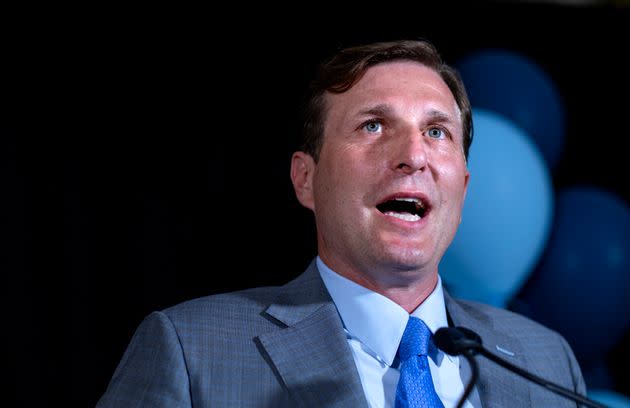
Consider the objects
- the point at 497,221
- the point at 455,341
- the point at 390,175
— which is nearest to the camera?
the point at 455,341

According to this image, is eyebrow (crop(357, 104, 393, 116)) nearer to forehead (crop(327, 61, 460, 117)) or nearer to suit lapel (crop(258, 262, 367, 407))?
forehead (crop(327, 61, 460, 117))

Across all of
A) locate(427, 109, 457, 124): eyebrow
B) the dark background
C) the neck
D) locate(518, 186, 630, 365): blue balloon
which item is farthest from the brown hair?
the dark background

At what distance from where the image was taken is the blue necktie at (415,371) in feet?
3.98

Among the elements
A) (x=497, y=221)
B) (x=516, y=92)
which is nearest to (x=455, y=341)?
(x=497, y=221)

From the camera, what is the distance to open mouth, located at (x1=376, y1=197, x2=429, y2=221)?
1.31 m

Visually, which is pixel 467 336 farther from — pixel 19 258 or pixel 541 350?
pixel 19 258

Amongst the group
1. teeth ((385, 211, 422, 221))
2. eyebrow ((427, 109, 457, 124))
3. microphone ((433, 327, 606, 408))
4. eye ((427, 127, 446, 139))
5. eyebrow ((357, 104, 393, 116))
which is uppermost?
eyebrow ((357, 104, 393, 116))

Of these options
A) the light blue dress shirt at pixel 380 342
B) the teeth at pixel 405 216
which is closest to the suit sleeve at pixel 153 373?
the light blue dress shirt at pixel 380 342

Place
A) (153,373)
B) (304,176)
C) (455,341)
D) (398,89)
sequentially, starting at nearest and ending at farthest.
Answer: (455,341), (153,373), (398,89), (304,176)

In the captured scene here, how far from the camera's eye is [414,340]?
1.28 meters

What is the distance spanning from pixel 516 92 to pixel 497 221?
0.64m

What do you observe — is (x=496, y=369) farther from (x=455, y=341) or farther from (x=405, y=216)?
(x=455, y=341)

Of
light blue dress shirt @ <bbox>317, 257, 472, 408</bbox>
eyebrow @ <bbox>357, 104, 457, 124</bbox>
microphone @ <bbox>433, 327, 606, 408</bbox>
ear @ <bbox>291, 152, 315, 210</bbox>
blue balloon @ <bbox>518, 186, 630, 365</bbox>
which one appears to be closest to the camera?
microphone @ <bbox>433, 327, 606, 408</bbox>

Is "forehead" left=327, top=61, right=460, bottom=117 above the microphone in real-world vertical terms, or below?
above
